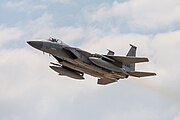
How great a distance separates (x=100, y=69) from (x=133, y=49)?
35.0 ft

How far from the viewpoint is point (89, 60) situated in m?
87.4

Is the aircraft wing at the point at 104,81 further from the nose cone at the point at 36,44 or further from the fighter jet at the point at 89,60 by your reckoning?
the nose cone at the point at 36,44

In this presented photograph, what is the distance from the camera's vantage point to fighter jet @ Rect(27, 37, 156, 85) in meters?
86.9

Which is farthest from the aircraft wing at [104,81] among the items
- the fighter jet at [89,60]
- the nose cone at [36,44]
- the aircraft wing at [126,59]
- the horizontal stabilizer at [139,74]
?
the nose cone at [36,44]

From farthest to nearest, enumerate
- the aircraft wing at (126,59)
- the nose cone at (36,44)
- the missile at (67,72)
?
1. the missile at (67,72)
2. the nose cone at (36,44)
3. the aircraft wing at (126,59)

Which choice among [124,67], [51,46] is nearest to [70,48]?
[51,46]

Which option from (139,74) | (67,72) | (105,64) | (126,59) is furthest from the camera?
(67,72)

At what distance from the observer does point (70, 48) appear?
88250mm

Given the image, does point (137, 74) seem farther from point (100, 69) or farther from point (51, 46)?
point (51, 46)

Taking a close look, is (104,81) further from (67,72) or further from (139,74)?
(139,74)

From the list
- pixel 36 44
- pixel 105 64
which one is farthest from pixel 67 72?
pixel 36 44

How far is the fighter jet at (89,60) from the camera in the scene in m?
86.9

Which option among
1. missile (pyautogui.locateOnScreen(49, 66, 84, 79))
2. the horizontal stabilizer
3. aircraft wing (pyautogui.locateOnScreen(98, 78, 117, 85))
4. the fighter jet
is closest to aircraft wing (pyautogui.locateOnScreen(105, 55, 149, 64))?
the fighter jet

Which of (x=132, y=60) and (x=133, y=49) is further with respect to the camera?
(x=133, y=49)
